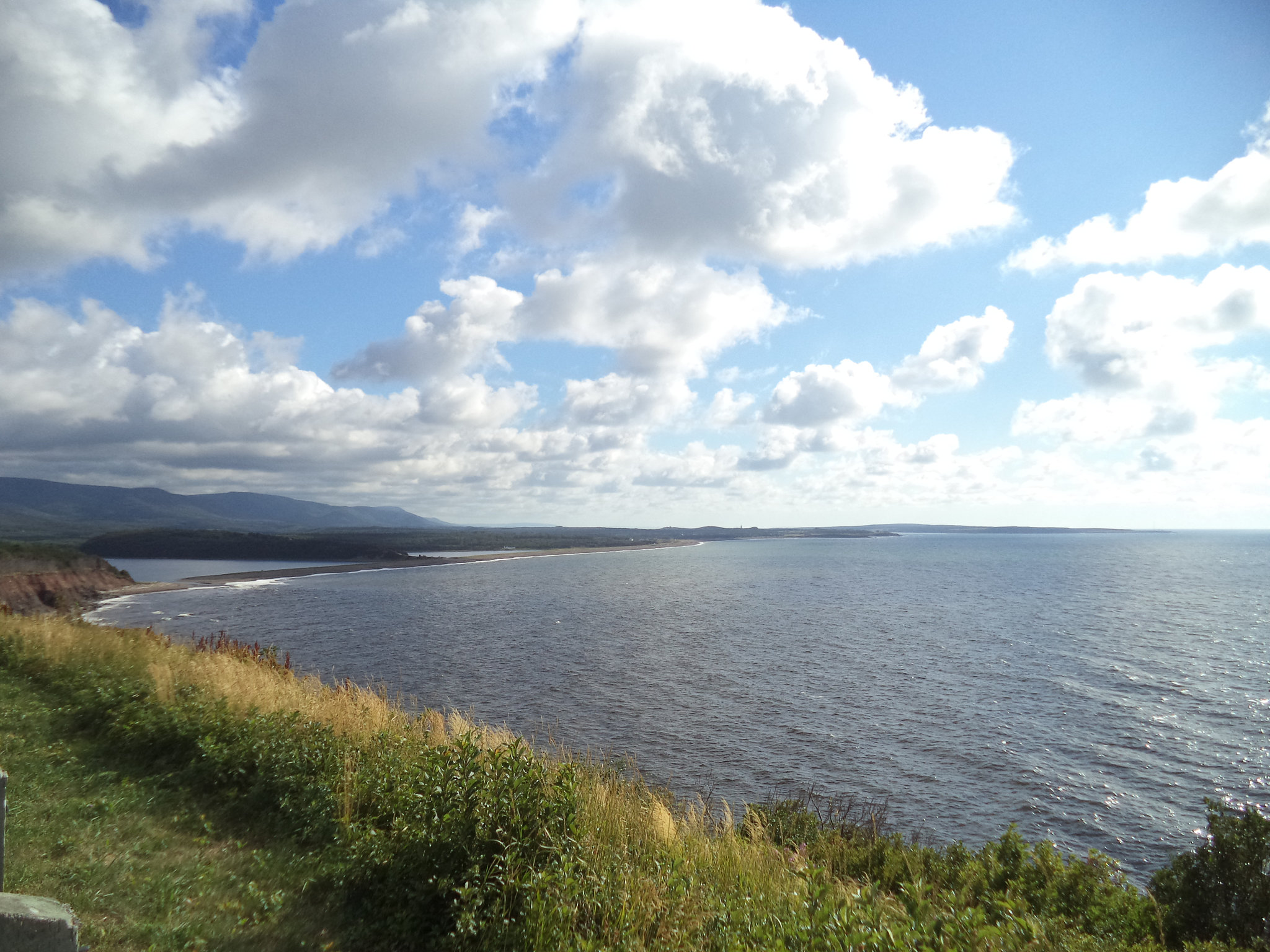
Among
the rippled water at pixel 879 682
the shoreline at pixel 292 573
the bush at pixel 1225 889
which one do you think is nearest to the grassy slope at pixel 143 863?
the bush at pixel 1225 889

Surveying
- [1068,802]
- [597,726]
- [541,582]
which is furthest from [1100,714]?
[541,582]

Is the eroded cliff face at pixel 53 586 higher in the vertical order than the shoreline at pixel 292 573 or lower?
higher

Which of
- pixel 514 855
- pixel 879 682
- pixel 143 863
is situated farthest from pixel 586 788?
pixel 879 682

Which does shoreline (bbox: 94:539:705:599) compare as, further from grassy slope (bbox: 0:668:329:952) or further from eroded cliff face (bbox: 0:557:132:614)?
grassy slope (bbox: 0:668:329:952)

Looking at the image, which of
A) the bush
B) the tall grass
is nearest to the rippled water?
the tall grass

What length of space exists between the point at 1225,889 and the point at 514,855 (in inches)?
444

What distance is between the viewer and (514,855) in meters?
6.88

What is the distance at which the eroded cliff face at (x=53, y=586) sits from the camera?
61.1m

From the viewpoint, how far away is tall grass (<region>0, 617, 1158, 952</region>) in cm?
629

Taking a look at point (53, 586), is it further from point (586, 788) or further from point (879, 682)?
point (586, 788)

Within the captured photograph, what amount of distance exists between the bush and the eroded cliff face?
69.6 meters

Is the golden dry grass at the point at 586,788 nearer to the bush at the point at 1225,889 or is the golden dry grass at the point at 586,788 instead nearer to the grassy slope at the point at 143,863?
the grassy slope at the point at 143,863

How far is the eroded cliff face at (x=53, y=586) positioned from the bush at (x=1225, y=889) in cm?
6964

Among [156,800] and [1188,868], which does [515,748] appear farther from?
[1188,868]
